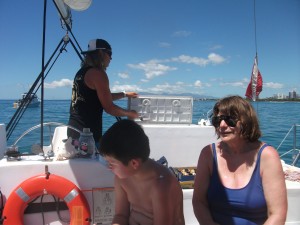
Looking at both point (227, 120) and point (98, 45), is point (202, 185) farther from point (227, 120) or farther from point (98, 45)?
point (98, 45)

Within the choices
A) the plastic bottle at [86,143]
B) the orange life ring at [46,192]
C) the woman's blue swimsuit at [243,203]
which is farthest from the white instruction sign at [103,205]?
the woman's blue swimsuit at [243,203]

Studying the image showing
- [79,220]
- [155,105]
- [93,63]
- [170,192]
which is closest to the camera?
[170,192]

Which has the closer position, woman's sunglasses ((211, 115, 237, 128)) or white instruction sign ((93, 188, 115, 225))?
woman's sunglasses ((211, 115, 237, 128))

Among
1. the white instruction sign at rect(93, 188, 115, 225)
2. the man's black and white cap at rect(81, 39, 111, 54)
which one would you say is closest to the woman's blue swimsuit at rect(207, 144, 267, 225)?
the white instruction sign at rect(93, 188, 115, 225)

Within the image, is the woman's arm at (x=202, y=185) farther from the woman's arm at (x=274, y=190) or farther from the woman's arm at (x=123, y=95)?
the woman's arm at (x=123, y=95)

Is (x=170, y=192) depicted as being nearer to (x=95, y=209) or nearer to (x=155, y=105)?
(x=95, y=209)

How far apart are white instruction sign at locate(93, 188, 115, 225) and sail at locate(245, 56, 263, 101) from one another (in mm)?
2197

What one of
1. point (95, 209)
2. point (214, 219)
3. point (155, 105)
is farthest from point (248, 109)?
point (155, 105)

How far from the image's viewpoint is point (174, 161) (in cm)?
345

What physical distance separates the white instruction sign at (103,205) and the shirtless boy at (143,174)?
0.71 meters

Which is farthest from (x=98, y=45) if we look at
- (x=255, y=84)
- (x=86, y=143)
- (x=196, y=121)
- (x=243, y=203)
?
(x=196, y=121)

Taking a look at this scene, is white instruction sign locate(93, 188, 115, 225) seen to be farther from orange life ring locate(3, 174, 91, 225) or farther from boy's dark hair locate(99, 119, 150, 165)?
boy's dark hair locate(99, 119, 150, 165)

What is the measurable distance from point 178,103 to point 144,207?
2.18 meters

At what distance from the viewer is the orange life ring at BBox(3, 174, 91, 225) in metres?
1.74
